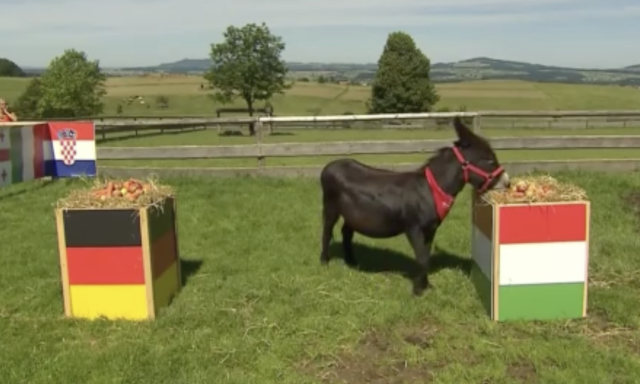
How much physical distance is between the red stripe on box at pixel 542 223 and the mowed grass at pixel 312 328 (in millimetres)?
717

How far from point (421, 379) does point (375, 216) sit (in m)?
2.03

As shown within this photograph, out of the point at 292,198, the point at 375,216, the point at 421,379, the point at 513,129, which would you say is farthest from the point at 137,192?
the point at 513,129

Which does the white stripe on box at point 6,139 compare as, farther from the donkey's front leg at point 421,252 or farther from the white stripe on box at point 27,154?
the donkey's front leg at point 421,252

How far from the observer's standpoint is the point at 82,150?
1259 cm

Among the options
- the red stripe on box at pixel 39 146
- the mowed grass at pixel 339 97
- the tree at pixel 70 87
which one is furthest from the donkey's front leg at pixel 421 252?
the mowed grass at pixel 339 97

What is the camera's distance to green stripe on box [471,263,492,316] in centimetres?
566

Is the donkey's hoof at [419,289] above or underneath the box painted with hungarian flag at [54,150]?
underneath

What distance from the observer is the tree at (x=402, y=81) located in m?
67.1

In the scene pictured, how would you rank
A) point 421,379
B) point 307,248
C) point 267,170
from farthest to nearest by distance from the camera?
1. point 267,170
2. point 307,248
3. point 421,379

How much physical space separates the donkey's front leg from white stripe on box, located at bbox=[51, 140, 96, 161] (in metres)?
8.33

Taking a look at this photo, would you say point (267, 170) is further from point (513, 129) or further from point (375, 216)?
point (513, 129)

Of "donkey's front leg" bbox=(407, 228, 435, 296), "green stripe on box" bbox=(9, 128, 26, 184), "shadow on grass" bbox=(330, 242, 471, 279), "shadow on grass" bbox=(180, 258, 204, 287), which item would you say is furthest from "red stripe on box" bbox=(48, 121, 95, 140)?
Result: "donkey's front leg" bbox=(407, 228, 435, 296)

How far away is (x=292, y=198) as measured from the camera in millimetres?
10719

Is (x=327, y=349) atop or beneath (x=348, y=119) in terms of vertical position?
beneath
